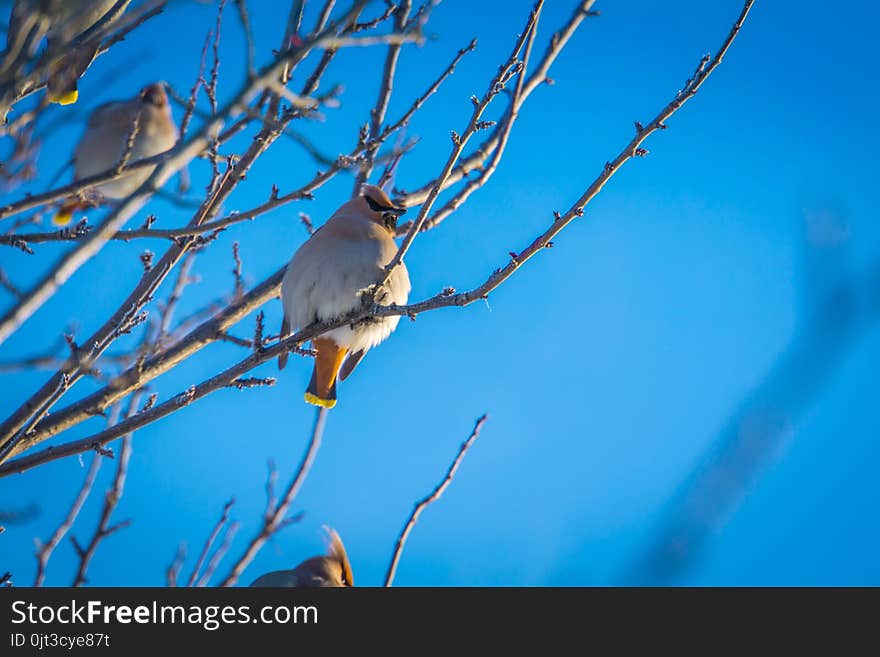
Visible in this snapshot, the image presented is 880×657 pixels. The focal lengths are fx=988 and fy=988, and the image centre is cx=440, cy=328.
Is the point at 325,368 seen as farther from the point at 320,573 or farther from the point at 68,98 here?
A: the point at 68,98

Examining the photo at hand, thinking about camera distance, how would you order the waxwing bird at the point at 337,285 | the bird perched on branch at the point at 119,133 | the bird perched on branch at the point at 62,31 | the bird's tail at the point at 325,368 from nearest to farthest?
1. the bird perched on branch at the point at 62,31
2. the waxwing bird at the point at 337,285
3. the bird's tail at the point at 325,368
4. the bird perched on branch at the point at 119,133

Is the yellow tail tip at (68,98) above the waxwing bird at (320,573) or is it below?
above

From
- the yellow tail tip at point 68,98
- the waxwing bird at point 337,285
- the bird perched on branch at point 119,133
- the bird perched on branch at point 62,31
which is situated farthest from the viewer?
the bird perched on branch at point 119,133

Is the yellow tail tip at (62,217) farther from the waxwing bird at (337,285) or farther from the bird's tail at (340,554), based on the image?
the bird's tail at (340,554)

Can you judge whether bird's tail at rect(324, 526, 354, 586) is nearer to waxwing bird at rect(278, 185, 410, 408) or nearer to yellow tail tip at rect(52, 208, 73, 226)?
waxwing bird at rect(278, 185, 410, 408)

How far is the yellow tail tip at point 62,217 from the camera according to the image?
4.71 metres

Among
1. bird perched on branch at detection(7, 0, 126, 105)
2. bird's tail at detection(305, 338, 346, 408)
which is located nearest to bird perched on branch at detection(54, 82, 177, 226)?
bird's tail at detection(305, 338, 346, 408)

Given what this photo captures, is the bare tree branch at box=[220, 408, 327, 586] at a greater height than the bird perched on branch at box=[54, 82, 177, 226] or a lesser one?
lesser

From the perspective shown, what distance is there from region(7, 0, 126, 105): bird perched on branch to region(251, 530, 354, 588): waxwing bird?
83.3 inches

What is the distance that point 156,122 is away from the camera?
5.55 m

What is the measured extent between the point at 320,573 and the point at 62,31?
2.72 meters

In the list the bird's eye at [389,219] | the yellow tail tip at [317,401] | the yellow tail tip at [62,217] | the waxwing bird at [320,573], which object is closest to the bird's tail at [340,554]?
the waxwing bird at [320,573]

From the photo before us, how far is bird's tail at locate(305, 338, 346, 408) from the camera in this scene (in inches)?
177
